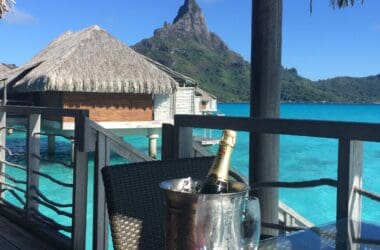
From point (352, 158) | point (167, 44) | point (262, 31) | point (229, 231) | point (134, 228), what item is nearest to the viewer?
point (229, 231)

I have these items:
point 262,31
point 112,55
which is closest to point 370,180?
point 112,55

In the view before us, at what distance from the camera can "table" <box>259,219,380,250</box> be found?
1.36 m

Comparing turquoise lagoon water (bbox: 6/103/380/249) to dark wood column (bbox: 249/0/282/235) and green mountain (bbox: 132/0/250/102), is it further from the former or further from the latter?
green mountain (bbox: 132/0/250/102)

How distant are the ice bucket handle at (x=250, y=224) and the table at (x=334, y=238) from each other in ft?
1.24

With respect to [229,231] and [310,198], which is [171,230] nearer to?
[229,231]

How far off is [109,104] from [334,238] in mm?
16861

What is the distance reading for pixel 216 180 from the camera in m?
1.01

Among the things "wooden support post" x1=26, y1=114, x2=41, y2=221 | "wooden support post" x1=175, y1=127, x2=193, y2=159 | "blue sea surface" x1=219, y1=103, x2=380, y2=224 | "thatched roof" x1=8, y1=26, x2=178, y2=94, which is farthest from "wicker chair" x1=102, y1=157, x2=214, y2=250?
"thatched roof" x1=8, y1=26, x2=178, y2=94

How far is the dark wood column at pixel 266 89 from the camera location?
2.66 metres

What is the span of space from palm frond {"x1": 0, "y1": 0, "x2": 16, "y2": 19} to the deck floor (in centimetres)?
840

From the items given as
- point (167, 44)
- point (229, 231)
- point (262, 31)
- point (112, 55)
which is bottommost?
point (229, 231)

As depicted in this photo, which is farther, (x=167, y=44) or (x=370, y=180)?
(x=167, y=44)

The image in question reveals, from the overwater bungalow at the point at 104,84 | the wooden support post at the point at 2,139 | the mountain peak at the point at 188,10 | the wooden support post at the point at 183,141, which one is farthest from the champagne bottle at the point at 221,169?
the mountain peak at the point at 188,10

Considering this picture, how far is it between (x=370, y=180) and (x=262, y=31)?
58.7 feet
